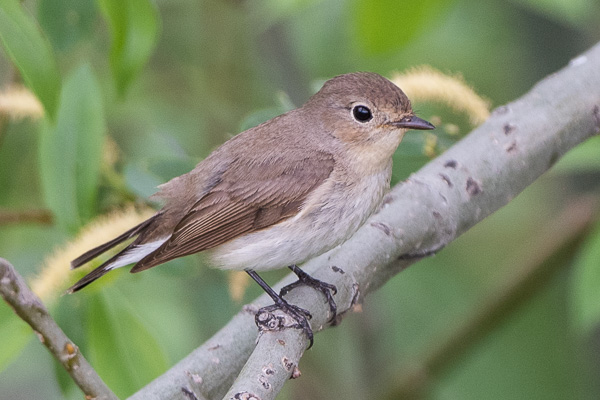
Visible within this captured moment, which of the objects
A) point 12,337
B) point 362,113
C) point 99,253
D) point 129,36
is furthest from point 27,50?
point 362,113

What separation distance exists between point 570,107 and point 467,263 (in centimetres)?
232

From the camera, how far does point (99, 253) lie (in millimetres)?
2639

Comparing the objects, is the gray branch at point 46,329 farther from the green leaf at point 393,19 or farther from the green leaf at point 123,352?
the green leaf at point 393,19

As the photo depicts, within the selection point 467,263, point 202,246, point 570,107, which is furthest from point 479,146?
point 467,263

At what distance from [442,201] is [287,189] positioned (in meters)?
0.55

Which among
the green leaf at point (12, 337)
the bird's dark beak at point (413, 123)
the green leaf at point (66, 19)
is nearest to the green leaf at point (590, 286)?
the bird's dark beak at point (413, 123)

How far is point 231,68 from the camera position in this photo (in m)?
4.56

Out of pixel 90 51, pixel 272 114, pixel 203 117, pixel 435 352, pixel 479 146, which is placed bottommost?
pixel 435 352

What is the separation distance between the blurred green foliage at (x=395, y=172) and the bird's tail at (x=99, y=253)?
180 millimetres

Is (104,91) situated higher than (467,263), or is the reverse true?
(104,91)

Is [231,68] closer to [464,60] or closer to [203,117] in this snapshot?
[203,117]

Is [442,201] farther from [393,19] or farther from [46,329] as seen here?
[46,329]

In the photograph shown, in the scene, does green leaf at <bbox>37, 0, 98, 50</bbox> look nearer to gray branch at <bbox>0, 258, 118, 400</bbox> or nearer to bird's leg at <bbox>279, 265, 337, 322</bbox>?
bird's leg at <bbox>279, 265, 337, 322</bbox>

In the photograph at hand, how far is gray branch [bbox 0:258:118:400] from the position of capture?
1.62m
